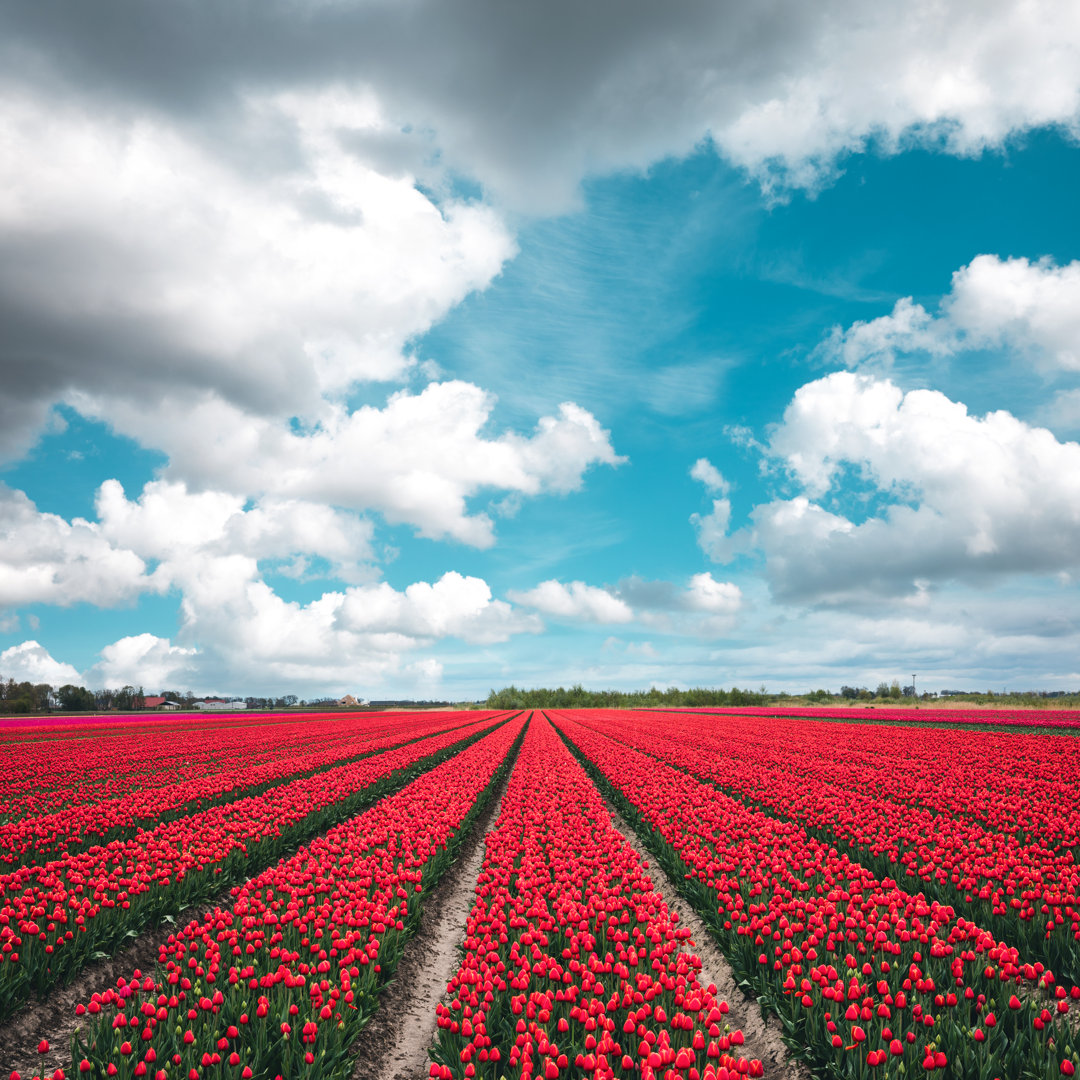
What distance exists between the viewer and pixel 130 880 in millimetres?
9125

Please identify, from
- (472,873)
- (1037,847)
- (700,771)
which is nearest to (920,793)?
(1037,847)

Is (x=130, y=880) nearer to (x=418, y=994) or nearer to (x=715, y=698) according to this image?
(x=418, y=994)

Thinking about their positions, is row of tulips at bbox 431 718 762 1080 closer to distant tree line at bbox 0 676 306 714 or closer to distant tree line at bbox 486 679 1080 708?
distant tree line at bbox 486 679 1080 708

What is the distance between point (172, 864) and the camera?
10359mm

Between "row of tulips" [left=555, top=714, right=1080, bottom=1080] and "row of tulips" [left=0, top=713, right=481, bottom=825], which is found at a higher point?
"row of tulips" [left=555, top=714, right=1080, bottom=1080]

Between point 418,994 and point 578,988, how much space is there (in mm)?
3206

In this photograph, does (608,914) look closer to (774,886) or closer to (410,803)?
(774,886)

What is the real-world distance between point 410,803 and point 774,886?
9.33 m

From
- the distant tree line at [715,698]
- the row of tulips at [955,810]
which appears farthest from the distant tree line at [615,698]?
the row of tulips at [955,810]

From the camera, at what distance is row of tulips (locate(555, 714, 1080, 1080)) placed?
16.1 ft

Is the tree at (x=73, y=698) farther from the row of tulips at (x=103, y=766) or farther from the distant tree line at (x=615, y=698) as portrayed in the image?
the row of tulips at (x=103, y=766)

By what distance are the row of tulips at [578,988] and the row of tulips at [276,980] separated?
3.53 ft

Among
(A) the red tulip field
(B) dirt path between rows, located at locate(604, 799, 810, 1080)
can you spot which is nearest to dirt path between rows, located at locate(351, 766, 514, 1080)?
(A) the red tulip field

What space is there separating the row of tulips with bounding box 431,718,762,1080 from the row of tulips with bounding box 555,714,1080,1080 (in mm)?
866
